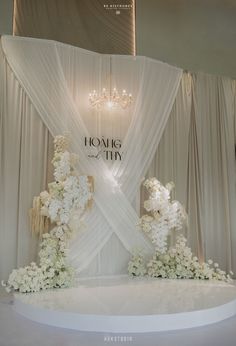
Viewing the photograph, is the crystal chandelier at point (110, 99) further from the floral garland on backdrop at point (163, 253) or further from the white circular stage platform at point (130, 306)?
the white circular stage platform at point (130, 306)

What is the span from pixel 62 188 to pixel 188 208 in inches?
99.1

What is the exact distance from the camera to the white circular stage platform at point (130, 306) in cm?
349

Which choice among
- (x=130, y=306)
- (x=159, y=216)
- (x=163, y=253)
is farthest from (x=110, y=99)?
(x=130, y=306)

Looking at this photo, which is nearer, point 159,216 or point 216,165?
point 159,216

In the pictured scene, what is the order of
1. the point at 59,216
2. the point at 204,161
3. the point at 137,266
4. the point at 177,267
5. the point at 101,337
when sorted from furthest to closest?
the point at 204,161, the point at 137,266, the point at 177,267, the point at 59,216, the point at 101,337

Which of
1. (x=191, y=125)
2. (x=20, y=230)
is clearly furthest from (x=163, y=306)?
(x=191, y=125)

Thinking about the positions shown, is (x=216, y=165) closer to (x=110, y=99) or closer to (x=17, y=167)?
(x=110, y=99)

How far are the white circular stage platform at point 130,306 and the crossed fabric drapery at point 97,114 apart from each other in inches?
40.1

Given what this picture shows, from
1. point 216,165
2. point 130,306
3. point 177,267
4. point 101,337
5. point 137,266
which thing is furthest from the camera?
point 216,165

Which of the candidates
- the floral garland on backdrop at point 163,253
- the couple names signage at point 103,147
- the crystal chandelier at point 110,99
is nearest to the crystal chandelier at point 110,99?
the crystal chandelier at point 110,99

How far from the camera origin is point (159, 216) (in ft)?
18.1

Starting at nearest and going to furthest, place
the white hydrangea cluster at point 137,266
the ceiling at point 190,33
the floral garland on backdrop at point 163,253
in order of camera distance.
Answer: the floral garland on backdrop at point 163,253, the white hydrangea cluster at point 137,266, the ceiling at point 190,33

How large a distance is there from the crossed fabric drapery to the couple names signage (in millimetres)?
79

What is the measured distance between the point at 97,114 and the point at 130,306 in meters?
3.03
